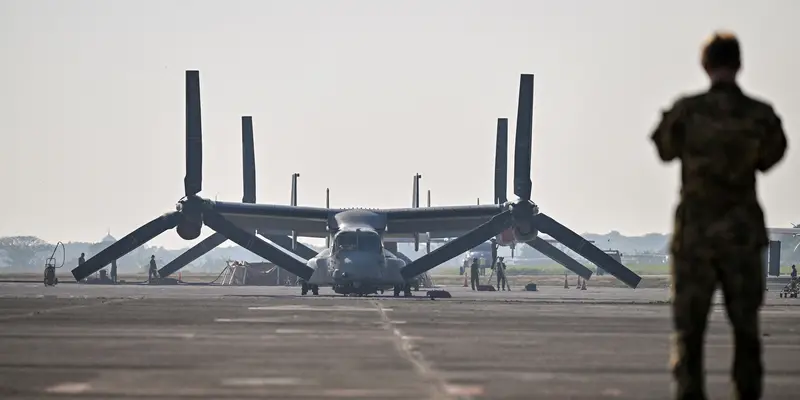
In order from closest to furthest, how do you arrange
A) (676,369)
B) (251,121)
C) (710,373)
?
(676,369) < (710,373) < (251,121)

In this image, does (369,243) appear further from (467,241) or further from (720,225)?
(720,225)

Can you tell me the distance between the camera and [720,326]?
773 inches

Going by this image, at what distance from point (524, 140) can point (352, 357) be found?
34.1 m

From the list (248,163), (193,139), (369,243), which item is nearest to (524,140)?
(369,243)

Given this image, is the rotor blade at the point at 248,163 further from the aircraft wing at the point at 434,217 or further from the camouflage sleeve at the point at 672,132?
the camouflage sleeve at the point at 672,132

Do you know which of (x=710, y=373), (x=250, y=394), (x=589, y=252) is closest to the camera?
(x=250, y=394)

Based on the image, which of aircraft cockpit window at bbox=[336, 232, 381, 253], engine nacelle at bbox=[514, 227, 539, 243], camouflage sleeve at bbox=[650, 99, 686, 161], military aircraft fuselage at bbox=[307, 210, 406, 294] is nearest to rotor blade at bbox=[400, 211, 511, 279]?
engine nacelle at bbox=[514, 227, 539, 243]

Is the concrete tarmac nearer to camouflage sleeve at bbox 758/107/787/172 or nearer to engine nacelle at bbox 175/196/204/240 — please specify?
camouflage sleeve at bbox 758/107/787/172

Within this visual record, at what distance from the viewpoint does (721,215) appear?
7633 mm

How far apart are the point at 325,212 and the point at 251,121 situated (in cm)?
2283

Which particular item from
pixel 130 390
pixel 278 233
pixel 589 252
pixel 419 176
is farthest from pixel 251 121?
pixel 130 390

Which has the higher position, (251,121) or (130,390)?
(251,121)

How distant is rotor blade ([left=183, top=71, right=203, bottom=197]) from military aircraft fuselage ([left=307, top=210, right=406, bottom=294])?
16.9ft

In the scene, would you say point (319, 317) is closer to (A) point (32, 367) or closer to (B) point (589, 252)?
(A) point (32, 367)
